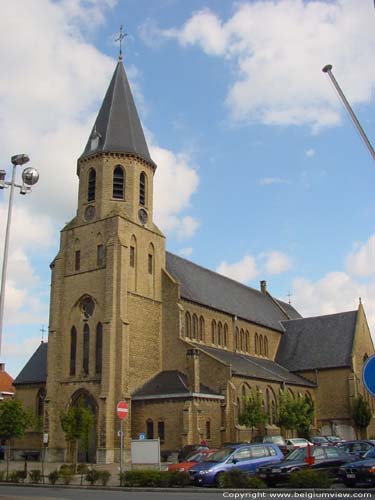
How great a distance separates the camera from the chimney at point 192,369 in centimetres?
3941

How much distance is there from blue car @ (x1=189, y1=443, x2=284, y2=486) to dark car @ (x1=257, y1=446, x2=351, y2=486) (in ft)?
2.64

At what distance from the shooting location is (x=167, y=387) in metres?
39.8

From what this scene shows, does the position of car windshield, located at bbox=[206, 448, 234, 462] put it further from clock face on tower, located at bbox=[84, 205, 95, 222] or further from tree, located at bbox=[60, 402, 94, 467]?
clock face on tower, located at bbox=[84, 205, 95, 222]

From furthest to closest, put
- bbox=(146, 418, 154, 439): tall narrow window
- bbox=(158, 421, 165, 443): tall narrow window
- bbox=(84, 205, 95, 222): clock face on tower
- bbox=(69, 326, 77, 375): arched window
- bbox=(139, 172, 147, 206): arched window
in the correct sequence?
bbox=(139, 172, 147, 206): arched window
bbox=(84, 205, 95, 222): clock face on tower
bbox=(69, 326, 77, 375): arched window
bbox=(146, 418, 154, 439): tall narrow window
bbox=(158, 421, 165, 443): tall narrow window

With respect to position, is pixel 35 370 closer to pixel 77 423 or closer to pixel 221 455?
pixel 77 423

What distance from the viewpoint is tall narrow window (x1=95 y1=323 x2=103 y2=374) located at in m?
40.2

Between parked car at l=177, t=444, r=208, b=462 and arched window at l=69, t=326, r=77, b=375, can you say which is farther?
arched window at l=69, t=326, r=77, b=375

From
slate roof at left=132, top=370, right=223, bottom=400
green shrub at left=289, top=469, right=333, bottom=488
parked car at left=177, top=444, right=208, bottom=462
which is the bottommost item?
green shrub at left=289, top=469, right=333, bottom=488

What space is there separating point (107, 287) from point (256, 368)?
1565 cm

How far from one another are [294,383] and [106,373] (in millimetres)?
20200

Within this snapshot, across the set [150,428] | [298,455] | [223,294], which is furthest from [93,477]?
[223,294]

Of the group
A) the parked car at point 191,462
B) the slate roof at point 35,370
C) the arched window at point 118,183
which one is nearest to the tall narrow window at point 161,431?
the parked car at point 191,462

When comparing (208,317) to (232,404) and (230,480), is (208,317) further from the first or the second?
(230,480)

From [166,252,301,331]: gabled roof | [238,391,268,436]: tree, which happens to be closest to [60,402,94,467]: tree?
[238,391,268,436]: tree
